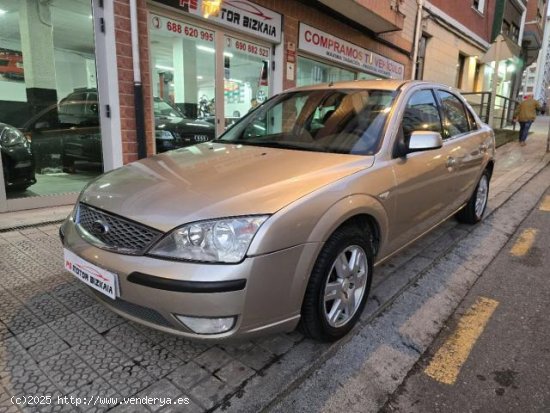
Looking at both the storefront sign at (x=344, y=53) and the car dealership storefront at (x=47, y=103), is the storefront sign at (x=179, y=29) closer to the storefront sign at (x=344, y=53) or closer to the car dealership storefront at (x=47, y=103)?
the car dealership storefront at (x=47, y=103)

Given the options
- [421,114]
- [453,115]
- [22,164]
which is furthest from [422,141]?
[22,164]

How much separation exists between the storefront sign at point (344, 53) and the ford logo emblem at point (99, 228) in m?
6.78

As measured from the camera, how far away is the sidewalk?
4.13m

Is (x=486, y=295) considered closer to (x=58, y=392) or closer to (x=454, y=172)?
(x=454, y=172)

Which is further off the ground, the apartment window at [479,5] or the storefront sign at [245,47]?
the apartment window at [479,5]

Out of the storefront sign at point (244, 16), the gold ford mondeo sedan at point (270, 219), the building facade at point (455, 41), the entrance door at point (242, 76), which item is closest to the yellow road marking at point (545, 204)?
the gold ford mondeo sedan at point (270, 219)

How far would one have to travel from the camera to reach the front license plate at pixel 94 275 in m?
1.96

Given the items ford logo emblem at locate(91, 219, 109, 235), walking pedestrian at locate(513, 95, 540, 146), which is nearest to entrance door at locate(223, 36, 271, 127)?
ford logo emblem at locate(91, 219, 109, 235)

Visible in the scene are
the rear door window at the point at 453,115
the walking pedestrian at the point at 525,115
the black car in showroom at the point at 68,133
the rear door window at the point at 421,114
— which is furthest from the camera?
the walking pedestrian at the point at 525,115

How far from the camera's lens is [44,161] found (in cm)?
493

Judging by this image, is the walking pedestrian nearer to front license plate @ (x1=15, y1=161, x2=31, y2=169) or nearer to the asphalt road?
the asphalt road

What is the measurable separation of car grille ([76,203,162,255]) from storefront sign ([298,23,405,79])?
6.74 meters

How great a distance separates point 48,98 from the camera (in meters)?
4.88

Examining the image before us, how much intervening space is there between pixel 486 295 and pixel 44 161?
496 centimetres
